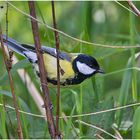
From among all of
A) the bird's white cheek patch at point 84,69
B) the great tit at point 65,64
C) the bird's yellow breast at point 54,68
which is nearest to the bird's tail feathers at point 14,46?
the great tit at point 65,64

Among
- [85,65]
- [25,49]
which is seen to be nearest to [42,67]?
[25,49]

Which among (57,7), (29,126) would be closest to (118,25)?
(57,7)

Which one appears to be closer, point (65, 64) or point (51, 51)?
point (51, 51)

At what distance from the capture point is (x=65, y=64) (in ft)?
6.33

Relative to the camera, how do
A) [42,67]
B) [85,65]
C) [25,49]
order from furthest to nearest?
[85,65], [25,49], [42,67]

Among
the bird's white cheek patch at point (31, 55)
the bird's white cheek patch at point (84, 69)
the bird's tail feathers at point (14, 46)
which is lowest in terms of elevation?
the bird's white cheek patch at point (84, 69)

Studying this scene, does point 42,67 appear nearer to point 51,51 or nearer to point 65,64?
point 51,51

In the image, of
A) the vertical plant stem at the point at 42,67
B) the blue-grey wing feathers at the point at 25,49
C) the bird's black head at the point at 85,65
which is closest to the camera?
the vertical plant stem at the point at 42,67

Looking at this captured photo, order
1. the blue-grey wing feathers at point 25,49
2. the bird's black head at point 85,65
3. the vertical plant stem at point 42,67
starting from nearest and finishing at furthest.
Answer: the vertical plant stem at point 42,67, the blue-grey wing feathers at point 25,49, the bird's black head at point 85,65

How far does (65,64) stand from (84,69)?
0.08 meters

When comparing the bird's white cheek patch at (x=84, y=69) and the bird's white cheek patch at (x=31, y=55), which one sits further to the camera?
the bird's white cheek patch at (x=84, y=69)

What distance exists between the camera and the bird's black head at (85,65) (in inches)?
72.0

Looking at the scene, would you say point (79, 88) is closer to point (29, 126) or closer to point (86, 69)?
point (86, 69)

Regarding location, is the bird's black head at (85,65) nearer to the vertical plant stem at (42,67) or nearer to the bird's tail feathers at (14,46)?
the bird's tail feathers at (14,46)
